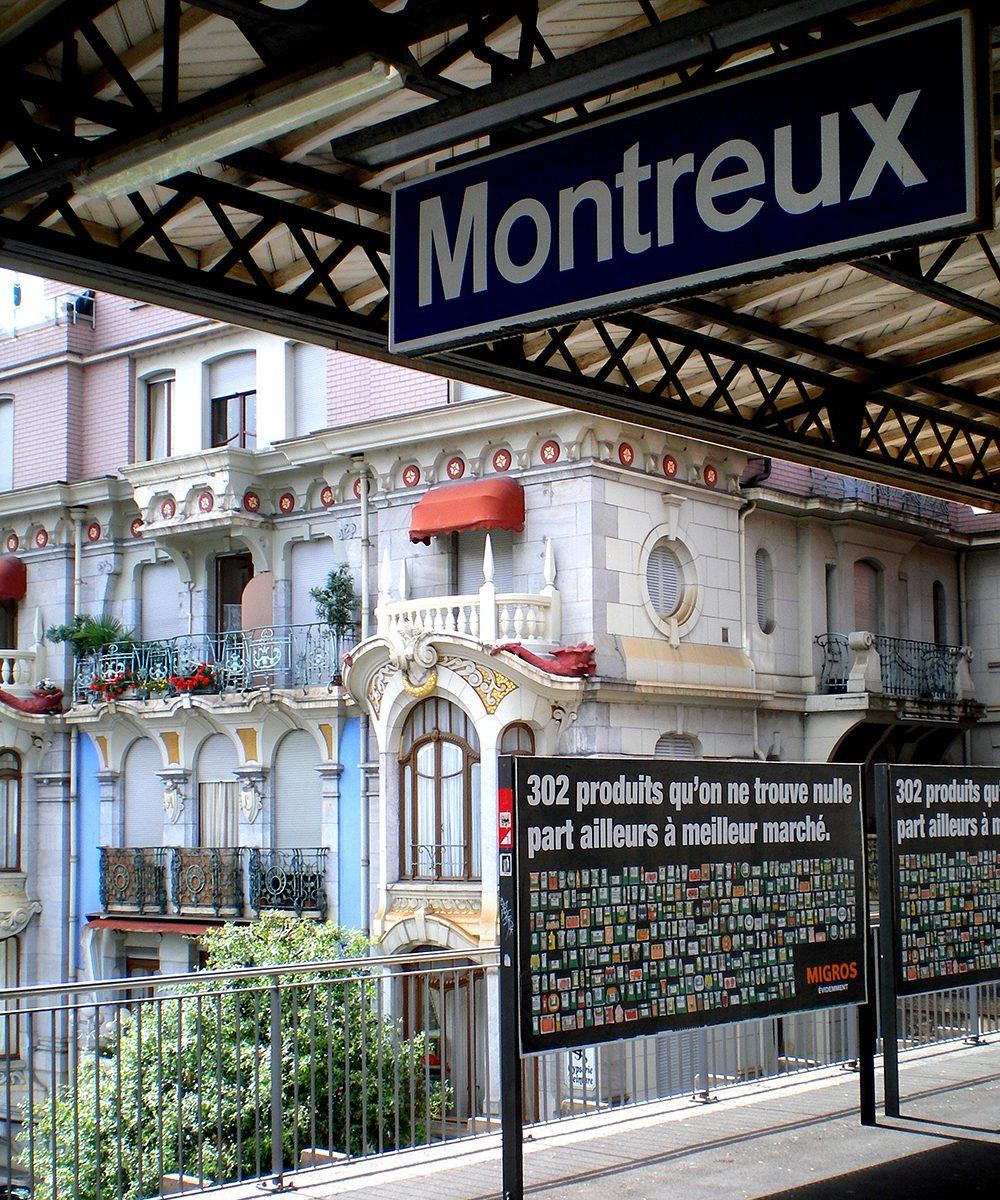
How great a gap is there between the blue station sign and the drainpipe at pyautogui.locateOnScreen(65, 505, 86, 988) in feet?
96.3

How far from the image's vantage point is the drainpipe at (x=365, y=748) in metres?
29.8

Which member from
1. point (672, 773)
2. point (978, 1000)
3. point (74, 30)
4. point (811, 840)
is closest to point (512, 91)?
point (74, 30)

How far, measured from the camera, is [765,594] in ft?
103

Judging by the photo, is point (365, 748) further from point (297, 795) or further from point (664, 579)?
point (664, 579)

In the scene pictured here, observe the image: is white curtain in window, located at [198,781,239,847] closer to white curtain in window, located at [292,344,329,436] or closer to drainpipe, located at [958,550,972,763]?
white curtain in window, located at [292,344,329,436]

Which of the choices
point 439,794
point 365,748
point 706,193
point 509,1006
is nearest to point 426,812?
point 439,794

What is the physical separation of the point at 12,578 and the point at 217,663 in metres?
6.44

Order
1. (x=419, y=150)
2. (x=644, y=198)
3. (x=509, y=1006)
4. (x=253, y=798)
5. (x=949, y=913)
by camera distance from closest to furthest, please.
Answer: (x=644, y=198) → (x=509, y=1006) → (x=419, y=150) → (x=949, y=913) → (x=253, y=798)

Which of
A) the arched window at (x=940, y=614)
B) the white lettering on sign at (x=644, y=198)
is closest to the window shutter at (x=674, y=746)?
the arched window at (x=940, y=614)

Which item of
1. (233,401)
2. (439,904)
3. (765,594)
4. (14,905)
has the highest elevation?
(233,401)

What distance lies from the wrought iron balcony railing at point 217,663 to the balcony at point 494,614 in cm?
291

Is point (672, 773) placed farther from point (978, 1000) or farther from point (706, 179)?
point (978, 1000)

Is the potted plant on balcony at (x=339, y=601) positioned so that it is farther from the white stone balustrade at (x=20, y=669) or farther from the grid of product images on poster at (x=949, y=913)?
the grid of product images on poster at (x=949, y=913)

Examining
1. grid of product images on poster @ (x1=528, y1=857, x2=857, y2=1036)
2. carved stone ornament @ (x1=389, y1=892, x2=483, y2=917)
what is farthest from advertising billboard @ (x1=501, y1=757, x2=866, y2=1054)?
carved stone ornament @ (x1=389, y1=892, x2=483, y2=917)
